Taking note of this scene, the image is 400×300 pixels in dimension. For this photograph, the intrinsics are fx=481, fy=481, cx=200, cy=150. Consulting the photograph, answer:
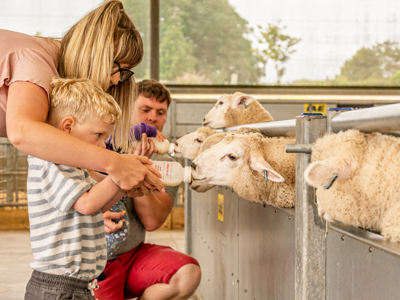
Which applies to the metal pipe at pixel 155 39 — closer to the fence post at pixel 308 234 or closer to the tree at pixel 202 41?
the tree at pixel 202 41

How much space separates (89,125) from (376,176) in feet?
2.72

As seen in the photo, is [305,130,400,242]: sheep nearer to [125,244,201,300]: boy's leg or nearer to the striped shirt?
the striped shirt

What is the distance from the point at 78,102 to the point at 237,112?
2570mm

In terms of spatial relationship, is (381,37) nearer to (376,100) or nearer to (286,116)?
(376,100)

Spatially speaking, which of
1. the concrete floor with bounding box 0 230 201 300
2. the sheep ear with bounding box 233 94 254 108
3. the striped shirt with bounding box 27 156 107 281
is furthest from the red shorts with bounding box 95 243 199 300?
the sheep ear with bounding box 233 94 254 108

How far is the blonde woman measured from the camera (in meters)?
1.33

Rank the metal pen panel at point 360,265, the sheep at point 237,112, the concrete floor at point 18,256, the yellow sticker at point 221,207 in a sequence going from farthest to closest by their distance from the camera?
the concrete floor at point 18,256
the sheep at point 237,112
the yellow sticker at point 221,207
the metal pen panel at point 360,265

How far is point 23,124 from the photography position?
132cm

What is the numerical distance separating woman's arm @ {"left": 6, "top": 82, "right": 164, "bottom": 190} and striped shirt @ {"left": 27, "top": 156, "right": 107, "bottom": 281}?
106mm

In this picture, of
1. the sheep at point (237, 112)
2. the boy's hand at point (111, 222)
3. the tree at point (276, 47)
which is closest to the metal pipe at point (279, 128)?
the boy's hand at point (111, 222)

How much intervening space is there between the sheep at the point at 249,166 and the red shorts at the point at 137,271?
1.63 ft

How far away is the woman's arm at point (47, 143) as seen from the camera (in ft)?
4.34

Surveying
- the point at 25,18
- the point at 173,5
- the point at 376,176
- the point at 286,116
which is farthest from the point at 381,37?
the point at 376,176

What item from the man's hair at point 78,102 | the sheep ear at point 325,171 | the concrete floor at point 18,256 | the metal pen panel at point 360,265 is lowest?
the concrete floor at point 18,256
